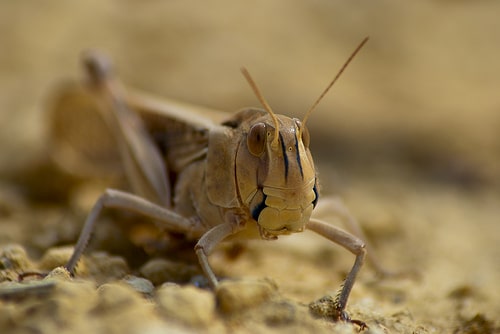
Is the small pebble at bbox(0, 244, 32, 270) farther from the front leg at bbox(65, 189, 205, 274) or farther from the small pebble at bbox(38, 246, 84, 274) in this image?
the front leg at bbox(65, 189, 205, 274)

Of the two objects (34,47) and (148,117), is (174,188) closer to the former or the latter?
(148,117)

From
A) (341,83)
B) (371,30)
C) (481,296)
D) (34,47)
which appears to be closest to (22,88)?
(34,47)

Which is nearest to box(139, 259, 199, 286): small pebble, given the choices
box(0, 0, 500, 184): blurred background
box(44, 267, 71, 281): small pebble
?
box(44, 267, 71, 281): small pebble

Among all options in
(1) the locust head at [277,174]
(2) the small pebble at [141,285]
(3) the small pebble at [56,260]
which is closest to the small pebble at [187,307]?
(2) the small pebble at [141,285]

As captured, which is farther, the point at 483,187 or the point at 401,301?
the point at 483,187

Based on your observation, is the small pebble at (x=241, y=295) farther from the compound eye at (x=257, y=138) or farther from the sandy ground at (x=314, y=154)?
the compound eye at (x=257, y=138)

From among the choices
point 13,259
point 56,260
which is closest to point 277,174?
point 56,260

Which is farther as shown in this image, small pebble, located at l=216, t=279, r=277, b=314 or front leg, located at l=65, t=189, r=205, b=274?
front leg, located at l=65, t=189, r=205, b=274
